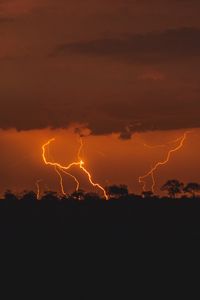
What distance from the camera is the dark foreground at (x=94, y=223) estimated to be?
153 ft

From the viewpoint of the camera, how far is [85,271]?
134 ft

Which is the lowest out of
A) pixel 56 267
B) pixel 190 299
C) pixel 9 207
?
pixel 190 299

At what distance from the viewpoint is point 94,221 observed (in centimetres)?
5162

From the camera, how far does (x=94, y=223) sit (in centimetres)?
5081

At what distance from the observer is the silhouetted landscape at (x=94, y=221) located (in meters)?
46.9

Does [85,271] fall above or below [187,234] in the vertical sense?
below

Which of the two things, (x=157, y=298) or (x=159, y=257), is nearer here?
(x=157, y=298)

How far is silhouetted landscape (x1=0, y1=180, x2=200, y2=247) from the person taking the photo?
46.9m

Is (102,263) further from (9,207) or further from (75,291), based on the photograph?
(9,207)

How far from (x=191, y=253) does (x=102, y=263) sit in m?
4.48

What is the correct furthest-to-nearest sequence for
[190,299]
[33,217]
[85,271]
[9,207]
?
[9,207]
[33,217]
[85,271]
[190,299]

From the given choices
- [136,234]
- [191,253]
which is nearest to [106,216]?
[136,234]

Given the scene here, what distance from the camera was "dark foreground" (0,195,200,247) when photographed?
46594 mm

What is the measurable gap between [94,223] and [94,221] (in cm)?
81
